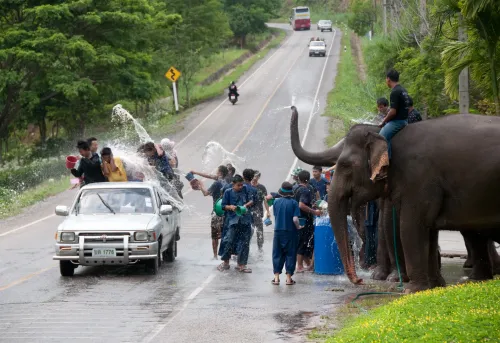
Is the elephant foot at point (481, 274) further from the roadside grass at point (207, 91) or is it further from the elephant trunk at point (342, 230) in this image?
the roadside grass at point (207, 91)

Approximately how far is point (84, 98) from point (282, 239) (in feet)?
106

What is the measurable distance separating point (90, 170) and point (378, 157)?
25.1ft

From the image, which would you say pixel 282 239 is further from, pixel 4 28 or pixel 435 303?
pixel 4 28

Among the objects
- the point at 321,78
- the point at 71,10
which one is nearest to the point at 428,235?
the point at 71,10

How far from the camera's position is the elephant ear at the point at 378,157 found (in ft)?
45.0

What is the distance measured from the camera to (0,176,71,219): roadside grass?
3196 centimetres

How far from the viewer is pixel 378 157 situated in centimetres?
1377

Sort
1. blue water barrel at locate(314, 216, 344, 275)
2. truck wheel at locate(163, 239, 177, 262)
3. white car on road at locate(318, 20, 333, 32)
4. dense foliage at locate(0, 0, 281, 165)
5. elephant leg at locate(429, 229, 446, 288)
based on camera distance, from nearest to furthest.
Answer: elephant leg at locate(429, 229, 446, 288) < blue water barrel at locate(314, 216, 344, 275) < truck wheel at locate(163, 239, 177, 262) < dense foliage at locate(0, 0, 281, 165) < white car on road at locate(318, 20, 333, 32)

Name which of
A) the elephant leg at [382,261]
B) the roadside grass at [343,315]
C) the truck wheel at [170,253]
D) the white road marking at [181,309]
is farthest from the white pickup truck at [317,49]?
the roadside grass at [343,315]

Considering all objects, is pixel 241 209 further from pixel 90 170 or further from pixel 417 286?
pixel 417 286

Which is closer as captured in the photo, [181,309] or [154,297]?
[181,309]

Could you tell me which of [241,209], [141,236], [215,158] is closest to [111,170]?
[141,236]

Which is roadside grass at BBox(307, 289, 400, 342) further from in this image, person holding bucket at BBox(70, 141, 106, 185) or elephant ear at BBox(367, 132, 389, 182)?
person holding bucket at BBox(70, 141, 106, 185)

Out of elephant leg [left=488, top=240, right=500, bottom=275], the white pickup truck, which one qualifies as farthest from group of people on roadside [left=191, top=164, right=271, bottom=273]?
the white pickup truck
